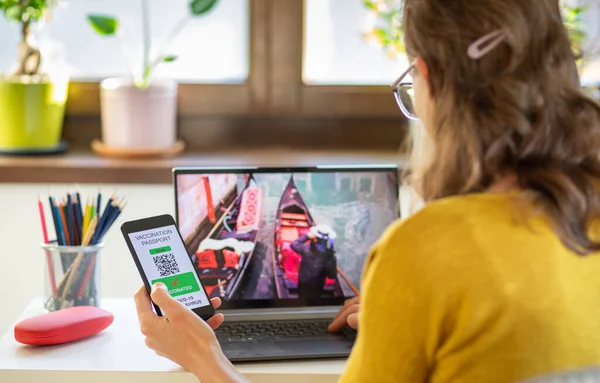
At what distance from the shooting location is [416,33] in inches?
33.3

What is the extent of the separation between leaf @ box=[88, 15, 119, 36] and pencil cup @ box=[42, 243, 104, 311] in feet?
2.10

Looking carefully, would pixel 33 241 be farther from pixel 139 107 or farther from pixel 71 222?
pixel 71 222

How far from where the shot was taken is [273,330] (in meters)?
1.24

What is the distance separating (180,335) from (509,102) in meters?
0.53

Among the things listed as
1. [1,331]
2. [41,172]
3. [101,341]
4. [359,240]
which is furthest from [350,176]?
[1,331]

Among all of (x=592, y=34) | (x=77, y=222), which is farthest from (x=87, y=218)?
(x=592, y=34)

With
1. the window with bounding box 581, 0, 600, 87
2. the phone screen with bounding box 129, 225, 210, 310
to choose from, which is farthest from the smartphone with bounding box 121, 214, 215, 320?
the window with bounding box 581, 0, 600, 87

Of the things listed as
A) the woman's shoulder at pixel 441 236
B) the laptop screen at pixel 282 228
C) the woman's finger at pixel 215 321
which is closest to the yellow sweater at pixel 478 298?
the woman's shoulder at pixel 441 236

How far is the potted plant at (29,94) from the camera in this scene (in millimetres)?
1754

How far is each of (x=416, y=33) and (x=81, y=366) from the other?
63cm

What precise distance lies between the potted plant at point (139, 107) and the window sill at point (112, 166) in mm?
41

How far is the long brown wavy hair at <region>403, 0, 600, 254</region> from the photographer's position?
0.81 m

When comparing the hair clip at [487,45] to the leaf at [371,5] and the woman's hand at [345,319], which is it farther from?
the leaf at [371,5]

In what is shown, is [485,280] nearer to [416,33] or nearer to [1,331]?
[416,33]
